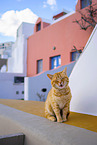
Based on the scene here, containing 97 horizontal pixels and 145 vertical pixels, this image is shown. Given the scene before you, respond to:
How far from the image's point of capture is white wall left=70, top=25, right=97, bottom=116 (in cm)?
237

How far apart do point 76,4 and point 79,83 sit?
18.1 feet

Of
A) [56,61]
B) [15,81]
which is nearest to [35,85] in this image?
[56,61]

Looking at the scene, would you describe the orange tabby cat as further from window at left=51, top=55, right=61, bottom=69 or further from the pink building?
window at left=51, top=55, right=61, bottom=69

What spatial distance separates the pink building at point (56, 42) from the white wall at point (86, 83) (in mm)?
3823

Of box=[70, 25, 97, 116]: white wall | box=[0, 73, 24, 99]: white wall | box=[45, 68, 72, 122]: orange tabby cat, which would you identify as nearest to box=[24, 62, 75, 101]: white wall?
box=[0, 73, 24, 99]: white wall

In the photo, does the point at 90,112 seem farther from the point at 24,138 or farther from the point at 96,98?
the point at 24,138

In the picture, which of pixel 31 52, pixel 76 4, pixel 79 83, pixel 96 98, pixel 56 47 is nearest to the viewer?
pixel 96 98

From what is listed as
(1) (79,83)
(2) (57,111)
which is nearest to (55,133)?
(2) (57,111)

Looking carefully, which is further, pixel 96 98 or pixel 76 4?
pixel 76 4

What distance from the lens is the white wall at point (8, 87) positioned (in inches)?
429

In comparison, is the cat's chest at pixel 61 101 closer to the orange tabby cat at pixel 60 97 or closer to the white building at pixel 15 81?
the orange tabby cat at pixel 60 97

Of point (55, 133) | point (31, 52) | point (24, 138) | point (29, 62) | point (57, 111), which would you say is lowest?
point (24, 138)

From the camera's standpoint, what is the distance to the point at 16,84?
446 inches

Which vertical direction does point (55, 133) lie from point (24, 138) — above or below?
above
